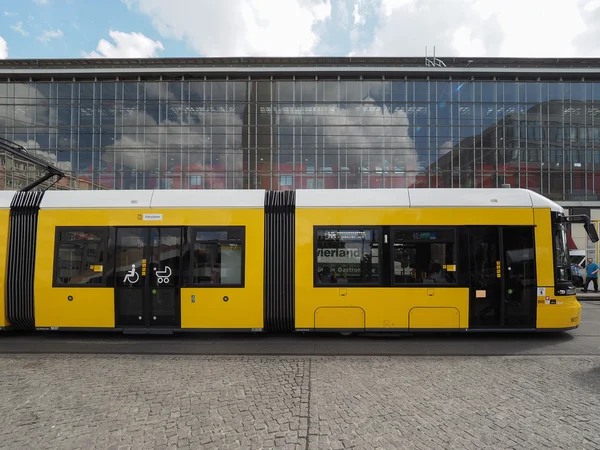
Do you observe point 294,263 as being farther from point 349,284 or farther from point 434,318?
point 434,318

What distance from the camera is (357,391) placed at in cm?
468

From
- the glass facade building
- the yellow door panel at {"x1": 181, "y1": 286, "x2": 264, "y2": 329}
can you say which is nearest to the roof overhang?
the glass facade building

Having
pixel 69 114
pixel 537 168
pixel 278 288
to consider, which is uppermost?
pixel 69 114

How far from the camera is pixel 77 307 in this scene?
730cm

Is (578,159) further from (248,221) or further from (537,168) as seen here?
(248,221)

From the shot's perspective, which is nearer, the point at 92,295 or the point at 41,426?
the point at 41,426

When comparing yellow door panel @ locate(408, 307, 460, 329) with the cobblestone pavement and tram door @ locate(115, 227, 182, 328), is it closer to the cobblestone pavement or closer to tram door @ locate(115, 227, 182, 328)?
the cobblestone pavement

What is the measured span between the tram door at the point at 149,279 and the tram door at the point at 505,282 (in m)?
6.19

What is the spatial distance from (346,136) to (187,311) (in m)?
33.4

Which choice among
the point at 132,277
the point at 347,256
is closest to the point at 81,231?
the point at 132,277

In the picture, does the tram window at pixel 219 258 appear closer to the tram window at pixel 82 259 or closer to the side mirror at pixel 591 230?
the tram window at pixel 82 259

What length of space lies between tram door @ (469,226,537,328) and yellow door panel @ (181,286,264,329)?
4476 millimetres

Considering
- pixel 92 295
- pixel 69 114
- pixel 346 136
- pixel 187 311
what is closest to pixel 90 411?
pixel 187 311

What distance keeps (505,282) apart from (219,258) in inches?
235
